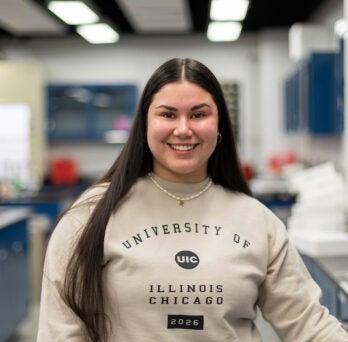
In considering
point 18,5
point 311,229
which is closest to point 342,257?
point 311,229

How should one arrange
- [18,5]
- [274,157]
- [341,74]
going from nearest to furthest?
[341,74]
[18,5]
[274,157]

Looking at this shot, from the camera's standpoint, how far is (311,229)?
2.70 m

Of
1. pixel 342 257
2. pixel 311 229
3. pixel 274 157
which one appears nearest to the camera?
pixel 342 257

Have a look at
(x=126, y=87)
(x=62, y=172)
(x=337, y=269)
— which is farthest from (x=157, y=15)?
(x=337, y=269)

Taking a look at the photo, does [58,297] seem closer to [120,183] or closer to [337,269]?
[120,183]

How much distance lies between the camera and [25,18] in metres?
5.34

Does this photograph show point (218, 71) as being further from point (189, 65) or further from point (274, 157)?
point (189, 65)

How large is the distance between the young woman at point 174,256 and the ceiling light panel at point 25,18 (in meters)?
3.69

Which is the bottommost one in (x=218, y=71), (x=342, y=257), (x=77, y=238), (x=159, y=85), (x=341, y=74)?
(x=342, y=257)

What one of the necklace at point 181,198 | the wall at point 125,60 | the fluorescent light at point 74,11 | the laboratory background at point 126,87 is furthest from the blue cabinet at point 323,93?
the necklace at point 181,198

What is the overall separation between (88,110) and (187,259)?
18.0ft

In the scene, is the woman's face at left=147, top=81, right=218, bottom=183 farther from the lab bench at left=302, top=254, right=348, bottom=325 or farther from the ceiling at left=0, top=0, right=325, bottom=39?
the ceiling at left=0, top=0, right=325, bottom=39

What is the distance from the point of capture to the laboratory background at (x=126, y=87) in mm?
4629

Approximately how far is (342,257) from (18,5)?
3.44 metres
